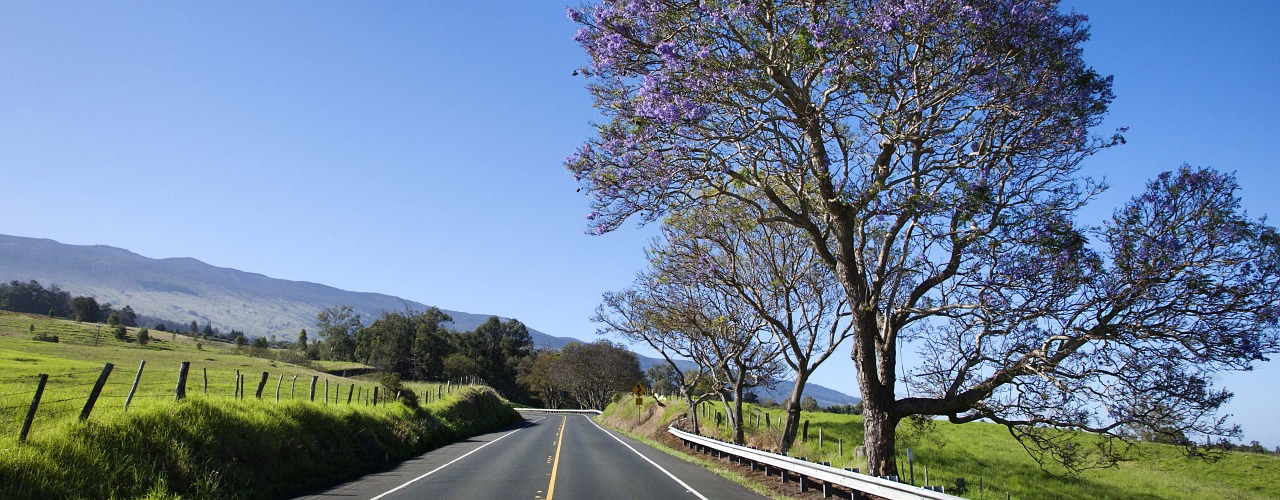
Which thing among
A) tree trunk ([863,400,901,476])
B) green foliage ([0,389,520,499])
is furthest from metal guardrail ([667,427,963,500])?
green foliage ([0,389,520,499])

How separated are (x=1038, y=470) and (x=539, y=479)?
2334cm

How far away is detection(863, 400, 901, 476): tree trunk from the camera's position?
541 inches

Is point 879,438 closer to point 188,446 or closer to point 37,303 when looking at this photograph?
point 188,446

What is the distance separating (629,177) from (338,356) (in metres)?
125

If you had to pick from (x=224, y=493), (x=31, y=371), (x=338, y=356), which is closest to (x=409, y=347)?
(x=338, y=356)

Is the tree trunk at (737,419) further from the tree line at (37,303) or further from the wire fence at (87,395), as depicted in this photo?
the tree line at (37,303)

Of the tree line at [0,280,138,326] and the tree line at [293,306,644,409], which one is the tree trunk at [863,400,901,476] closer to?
the tree line at [293,306,644,409]

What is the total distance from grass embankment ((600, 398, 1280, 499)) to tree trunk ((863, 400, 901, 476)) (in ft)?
24.9

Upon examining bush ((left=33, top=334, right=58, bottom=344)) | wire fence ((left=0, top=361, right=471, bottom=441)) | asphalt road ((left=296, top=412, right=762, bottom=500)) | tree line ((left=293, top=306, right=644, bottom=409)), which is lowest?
asphalt road ((left=296, top=412, right=762, bottom=500))

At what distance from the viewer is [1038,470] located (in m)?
30.0

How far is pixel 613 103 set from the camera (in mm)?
14117

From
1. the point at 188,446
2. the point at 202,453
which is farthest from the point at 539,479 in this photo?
the point at 188,446

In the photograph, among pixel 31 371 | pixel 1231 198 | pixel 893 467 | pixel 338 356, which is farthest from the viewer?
pixel 338 356

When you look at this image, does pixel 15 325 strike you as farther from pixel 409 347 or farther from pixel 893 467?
pixel 893 467
